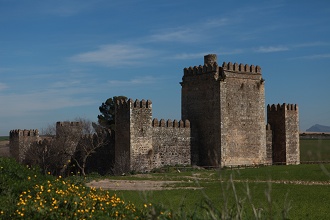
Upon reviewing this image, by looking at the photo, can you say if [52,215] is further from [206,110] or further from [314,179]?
[206,110]

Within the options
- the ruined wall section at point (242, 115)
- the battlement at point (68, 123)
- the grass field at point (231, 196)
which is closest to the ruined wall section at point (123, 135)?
the ruined wall section at point (242, 115)

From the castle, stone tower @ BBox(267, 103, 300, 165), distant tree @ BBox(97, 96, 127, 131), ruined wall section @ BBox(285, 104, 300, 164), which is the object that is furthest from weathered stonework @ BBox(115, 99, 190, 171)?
distant tree @ BBox(97, 96, 127, 131)

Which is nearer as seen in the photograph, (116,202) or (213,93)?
(116,202)

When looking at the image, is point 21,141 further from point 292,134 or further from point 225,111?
point 292,134

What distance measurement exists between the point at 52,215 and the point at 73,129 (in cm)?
3193

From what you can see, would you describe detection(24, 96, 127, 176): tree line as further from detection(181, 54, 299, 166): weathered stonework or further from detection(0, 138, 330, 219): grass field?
detection(0, 138, 330, 219): grass field

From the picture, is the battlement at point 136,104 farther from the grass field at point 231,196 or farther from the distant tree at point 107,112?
the distant tree at point 107,112

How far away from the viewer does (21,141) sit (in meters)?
42.2

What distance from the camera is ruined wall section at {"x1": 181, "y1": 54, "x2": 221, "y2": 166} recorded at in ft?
120

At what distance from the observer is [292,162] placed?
40781 millimetres

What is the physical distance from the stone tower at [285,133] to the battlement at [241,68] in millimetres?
4034

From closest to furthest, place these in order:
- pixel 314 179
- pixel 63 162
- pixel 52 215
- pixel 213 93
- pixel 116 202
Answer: pixel 52 215 → pixel 116 202 → pixel 314 179 → pixel 213 93 → pixel 63 162

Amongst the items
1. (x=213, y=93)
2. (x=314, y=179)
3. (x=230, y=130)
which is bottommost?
(x=314, y=179)

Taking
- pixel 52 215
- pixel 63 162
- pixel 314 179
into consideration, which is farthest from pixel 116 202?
pixel 63 162
